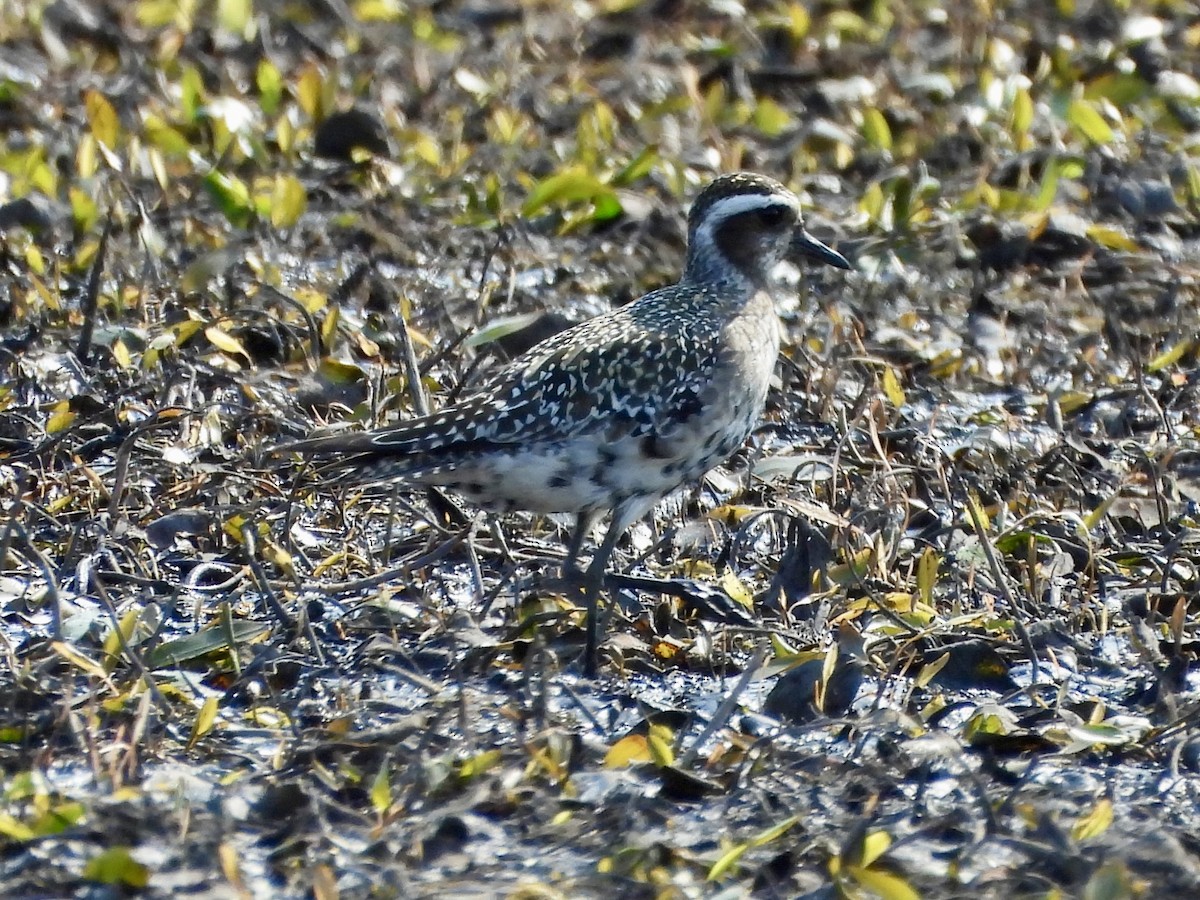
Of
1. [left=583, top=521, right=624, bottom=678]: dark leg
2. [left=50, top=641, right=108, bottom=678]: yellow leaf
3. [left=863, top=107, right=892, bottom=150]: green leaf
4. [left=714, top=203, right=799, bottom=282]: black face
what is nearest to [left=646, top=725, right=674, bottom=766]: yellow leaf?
[left=583, top=521, right=624, bottom=678]: dark leg

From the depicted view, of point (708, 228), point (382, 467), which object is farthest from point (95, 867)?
point (708, 228)

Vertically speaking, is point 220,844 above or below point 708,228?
below

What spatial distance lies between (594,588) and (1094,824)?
1.75 meters

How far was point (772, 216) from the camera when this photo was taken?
7.21 metres

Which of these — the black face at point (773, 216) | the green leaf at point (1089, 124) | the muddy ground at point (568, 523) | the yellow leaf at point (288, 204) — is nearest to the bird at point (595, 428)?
the muddy ground at point (568, 523)

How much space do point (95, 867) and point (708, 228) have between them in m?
3.41

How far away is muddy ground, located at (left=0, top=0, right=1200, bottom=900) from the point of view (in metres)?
5.03

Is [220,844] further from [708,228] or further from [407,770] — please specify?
[708,228]

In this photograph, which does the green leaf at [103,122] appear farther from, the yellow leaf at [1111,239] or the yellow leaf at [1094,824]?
the yellow leaf at [1094,824]

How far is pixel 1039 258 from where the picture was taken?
9250 mm

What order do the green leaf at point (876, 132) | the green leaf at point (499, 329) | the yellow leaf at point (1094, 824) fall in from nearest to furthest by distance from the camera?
the yellow leaf at point (1094, 824) → the green leaf at point (499, 329) → the green leaf at point (876, 132)

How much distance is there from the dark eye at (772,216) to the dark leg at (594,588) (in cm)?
139

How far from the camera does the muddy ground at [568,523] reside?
16.5 ft

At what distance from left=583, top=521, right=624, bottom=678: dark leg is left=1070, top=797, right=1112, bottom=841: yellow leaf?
1.62 meters
